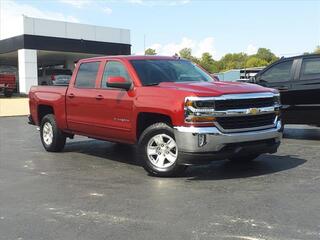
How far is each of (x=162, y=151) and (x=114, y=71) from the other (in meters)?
1.89

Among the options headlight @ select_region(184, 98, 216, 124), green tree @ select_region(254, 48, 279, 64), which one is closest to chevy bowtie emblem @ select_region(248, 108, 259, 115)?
headlight @ select_region(184, 98, 216, 124)

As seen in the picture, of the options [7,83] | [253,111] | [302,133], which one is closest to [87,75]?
[253,111]

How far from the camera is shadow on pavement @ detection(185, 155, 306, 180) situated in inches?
296

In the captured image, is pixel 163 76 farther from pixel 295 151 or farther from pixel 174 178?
pixel 295 151

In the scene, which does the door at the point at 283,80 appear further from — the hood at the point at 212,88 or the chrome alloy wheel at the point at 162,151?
the chrome alloy wheel at the point at 162,151

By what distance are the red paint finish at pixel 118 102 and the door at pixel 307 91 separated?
3.46 metres

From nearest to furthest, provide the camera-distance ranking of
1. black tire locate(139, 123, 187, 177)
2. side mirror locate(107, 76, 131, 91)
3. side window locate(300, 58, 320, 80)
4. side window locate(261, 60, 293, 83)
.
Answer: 1. black tire locate(139, 123, 187, 177)
2. side mirror locate(107, 76, 131, 91)
3. side window locate(300, 58, 320, 80)
4. side window locate(261, 60, 293, 83)

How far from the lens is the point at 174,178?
745cm

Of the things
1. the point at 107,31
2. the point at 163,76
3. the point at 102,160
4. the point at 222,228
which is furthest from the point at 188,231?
the point at 107,31

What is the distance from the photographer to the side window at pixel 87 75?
9.12 meters

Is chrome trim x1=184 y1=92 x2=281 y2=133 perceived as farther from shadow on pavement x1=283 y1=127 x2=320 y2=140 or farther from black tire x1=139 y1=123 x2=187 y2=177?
shadow on pavement x1=283 y1=127 x2=320 y2=140

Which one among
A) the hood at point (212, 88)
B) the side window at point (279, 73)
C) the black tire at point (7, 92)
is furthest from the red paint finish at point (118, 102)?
the black tire at point (7, 92)

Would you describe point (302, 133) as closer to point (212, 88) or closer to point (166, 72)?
point (166, 72)

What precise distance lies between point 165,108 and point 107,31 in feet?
115
